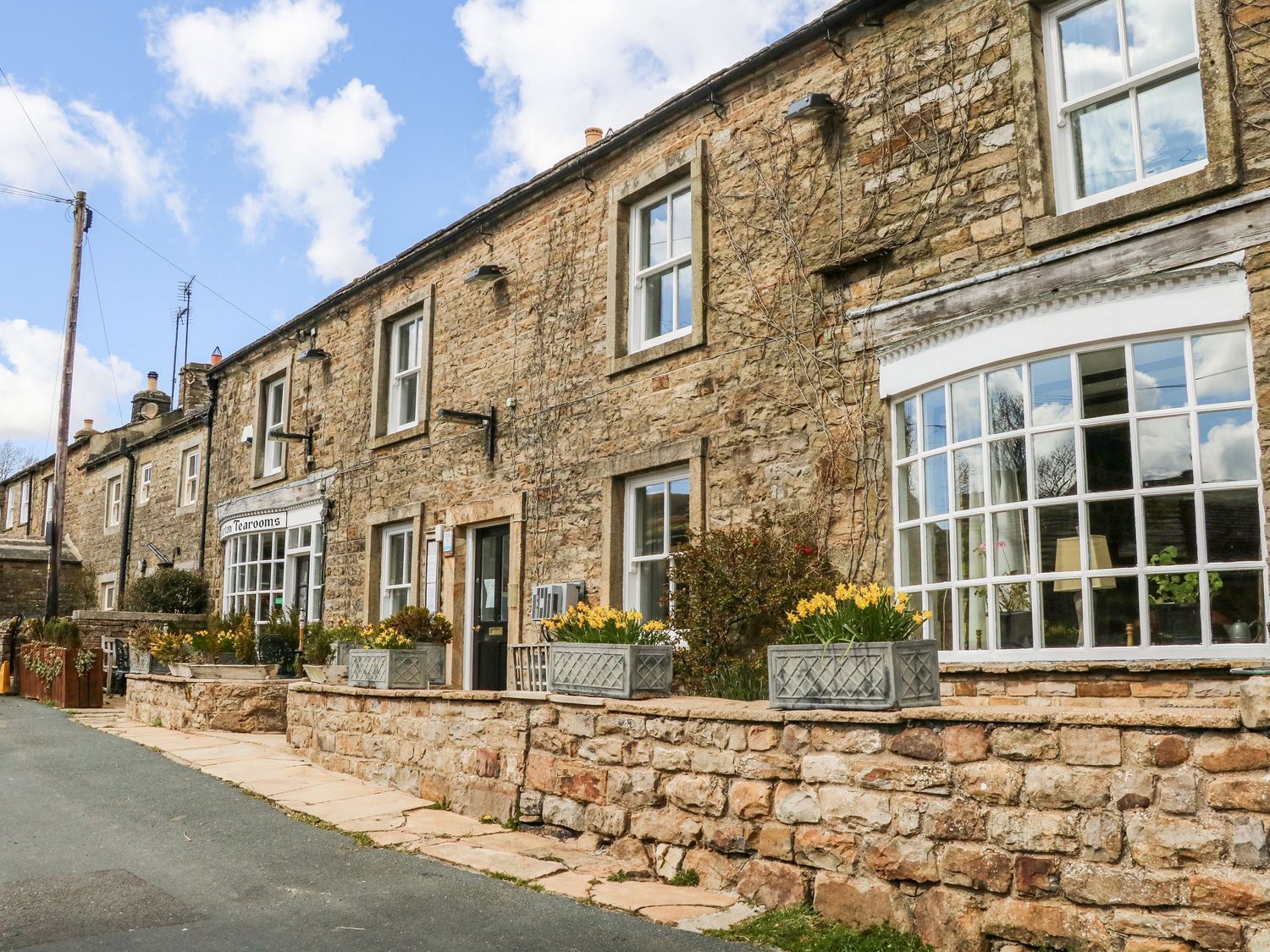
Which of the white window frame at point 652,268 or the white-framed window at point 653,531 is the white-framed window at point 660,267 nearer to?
the white window frame at point 652,268

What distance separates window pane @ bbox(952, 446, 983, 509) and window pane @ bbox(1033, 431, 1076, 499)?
402mm

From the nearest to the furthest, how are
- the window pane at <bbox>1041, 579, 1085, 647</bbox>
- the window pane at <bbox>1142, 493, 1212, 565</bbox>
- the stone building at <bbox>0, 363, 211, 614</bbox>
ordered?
the window pane at <bbox>1142, 493, 1212, 565</bbox> < the window pane at <bbox>1041, 579, 1085, 647</bbox> < the stone building at <bbox>0, 363, 211, 614</bbox>

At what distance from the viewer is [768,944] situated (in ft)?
15.7

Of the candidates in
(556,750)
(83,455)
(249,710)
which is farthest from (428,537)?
(83,455)

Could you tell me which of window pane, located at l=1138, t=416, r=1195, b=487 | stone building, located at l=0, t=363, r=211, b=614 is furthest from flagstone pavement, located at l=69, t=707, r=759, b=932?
stone building, located at l=0, t=363, r=211, b=614

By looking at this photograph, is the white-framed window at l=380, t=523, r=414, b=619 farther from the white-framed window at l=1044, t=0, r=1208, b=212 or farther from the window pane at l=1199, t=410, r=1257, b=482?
the window pane at l=1199, t=410, r=1257, b=482

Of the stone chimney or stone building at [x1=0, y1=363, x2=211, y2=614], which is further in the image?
the stone chimney

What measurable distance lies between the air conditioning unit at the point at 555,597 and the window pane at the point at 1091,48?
5905mm

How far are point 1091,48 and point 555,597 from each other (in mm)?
6413

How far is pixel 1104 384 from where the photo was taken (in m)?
6.55

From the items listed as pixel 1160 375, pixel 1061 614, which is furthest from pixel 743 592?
pixel 1160 375

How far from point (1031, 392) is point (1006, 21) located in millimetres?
2688

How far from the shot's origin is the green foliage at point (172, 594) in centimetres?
1859

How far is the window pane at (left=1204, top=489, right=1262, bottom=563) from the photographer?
5.98m
